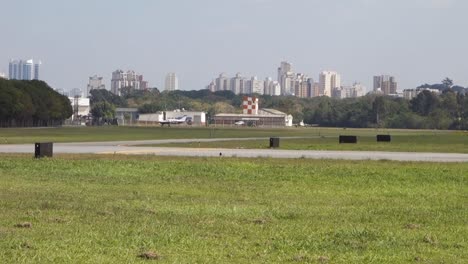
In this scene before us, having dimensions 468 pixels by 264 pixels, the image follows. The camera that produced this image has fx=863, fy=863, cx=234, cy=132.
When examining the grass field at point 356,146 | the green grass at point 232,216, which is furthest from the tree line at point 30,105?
the green grass at point 232,216

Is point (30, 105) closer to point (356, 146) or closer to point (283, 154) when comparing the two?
point (356, 146)

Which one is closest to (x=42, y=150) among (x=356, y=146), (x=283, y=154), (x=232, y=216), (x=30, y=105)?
(x=283, y=154)

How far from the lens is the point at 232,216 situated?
18.8 m

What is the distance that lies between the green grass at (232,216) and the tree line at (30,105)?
121 metres

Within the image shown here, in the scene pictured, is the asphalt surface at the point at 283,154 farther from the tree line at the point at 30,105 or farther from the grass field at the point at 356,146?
the tree line at the point at 30,105

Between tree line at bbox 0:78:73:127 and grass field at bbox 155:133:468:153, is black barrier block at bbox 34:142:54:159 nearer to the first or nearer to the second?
grass field at bbox 155:133:468:153

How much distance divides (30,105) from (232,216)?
147m

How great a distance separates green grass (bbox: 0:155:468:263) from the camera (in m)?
13.6

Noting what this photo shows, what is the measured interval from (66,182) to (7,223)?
37.1ft

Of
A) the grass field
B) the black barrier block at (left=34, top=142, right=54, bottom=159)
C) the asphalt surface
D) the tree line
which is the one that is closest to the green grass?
the black barrier block at (left=34, top=142, right=54, bottom=159)

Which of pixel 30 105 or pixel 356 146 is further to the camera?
pixel 30 105

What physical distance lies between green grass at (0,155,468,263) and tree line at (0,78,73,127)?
12100 cm

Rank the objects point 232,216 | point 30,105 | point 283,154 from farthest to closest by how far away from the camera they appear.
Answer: point 30,105 < point 283,154 < point 232,216

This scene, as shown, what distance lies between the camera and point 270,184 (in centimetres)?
2900
